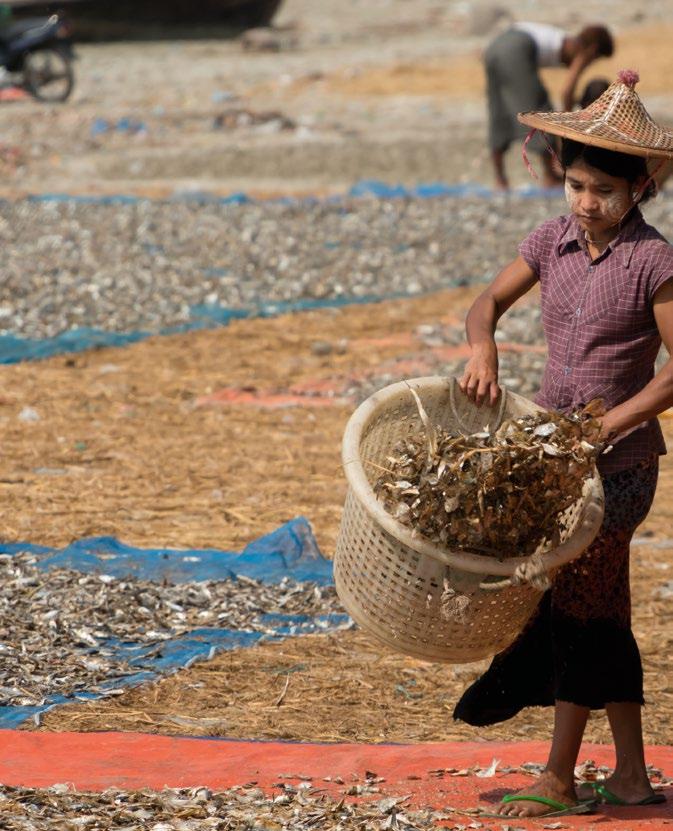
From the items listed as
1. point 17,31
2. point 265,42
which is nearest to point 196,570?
point 17,31

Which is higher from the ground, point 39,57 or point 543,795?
point 543,795

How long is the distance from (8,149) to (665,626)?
12.5 metres

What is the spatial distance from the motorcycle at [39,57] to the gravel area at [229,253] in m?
6.42

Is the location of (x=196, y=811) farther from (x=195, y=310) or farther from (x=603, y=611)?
(x=195, y=310)

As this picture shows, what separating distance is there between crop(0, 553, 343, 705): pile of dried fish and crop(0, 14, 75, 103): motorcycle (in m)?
14.3

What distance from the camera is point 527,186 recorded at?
13977mm

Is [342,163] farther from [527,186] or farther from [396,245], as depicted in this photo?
[396,245]

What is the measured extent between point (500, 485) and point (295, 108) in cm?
1678

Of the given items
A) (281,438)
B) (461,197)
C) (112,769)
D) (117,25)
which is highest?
(112,769)

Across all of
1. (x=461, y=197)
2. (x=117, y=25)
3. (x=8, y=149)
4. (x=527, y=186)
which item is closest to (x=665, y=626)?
(x=461, y=197)

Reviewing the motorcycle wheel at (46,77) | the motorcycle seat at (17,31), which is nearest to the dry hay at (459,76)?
the motorcycle wheel at (46,77)

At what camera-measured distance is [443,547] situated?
114 inches

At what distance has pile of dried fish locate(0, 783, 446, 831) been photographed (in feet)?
9.88

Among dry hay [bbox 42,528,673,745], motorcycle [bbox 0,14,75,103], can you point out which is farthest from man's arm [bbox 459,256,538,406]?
motorcycle [bbox 0,14,75,103]
